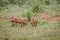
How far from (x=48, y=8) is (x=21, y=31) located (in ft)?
16.8

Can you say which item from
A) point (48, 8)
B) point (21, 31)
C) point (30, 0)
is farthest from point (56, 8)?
point (21, 31)

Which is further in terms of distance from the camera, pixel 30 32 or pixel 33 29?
pixel 33 29

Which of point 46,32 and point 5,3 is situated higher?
point 5,3

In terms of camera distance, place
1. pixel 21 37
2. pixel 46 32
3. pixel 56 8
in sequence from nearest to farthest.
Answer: pixel 21 37 → pixel 46 32 → pixel 56 8

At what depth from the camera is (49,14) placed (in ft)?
38.8

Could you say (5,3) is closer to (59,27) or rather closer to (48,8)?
(48,8)

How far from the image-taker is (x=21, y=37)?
7.39 meters

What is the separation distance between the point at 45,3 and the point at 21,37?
739 centimetres

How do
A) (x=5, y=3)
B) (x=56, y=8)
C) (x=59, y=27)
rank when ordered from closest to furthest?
(x=59, y=27) → (x=56, y=8) → (x=5, y=3)

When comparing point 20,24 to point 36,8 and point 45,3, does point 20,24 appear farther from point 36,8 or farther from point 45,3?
point 45,3

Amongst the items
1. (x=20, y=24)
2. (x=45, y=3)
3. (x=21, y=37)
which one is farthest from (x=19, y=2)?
(x=21, y=37)

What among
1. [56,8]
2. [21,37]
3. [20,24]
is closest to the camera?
[21,37]

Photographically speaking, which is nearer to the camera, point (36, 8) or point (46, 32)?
point (46, 32)

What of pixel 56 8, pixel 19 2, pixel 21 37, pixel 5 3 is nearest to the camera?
pixel 21 37
